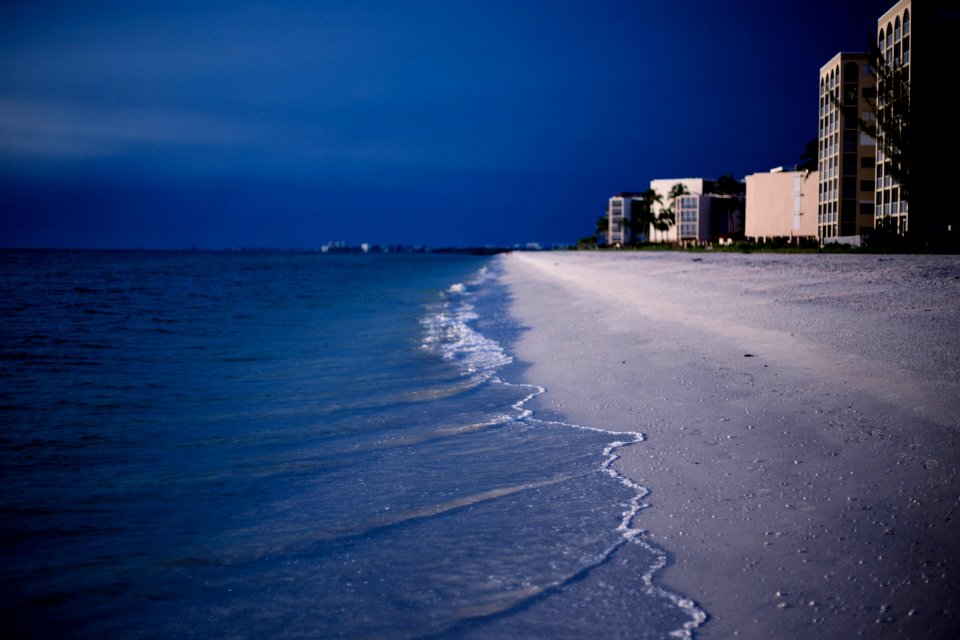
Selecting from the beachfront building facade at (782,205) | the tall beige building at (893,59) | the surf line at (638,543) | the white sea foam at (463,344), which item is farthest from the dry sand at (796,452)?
the beachfront building facade at (782,205)

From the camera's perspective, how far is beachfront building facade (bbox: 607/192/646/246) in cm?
17125

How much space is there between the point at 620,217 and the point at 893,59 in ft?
372

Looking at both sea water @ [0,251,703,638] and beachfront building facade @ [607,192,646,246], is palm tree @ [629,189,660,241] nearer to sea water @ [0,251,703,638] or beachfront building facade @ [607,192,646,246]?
beachfront building facade @ [607,192,646,246]

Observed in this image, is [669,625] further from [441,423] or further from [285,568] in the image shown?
[441,423]

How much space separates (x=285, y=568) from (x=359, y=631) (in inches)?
35.0

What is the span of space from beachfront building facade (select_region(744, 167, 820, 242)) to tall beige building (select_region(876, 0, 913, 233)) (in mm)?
16038

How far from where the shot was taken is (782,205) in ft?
302

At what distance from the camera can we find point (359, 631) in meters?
3.09

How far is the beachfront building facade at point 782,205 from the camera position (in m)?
84.6

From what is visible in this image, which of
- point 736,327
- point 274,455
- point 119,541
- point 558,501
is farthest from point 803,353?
point 119,541

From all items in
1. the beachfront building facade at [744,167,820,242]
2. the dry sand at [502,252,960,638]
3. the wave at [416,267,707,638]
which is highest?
the beachfront building facade at [744,167,820,242]

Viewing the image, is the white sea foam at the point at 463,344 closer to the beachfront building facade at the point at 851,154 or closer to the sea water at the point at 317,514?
the sea water at the point at 317,514

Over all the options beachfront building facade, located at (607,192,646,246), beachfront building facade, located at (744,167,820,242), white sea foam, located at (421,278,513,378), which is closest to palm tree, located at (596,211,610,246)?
beachfront building facade, located at (607,192,646,246)

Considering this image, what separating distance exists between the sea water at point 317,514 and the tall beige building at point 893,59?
5774 cm
